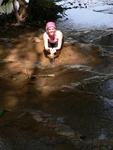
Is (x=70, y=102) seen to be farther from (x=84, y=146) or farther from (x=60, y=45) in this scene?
(x=60, y=45)

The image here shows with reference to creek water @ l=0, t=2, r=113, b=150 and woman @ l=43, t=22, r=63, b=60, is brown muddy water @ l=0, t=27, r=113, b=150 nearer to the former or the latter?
creek water @ l=0, t=2, r=113, b=150

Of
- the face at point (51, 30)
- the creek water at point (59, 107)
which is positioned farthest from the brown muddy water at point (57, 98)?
the face at point (51, 30)

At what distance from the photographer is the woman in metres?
8.95

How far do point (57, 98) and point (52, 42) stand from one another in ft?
8.82

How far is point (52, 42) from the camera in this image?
9.18 m

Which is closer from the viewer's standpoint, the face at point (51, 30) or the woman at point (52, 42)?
the face at point (51, 30)

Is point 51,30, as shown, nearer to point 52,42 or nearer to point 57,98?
point 52,42

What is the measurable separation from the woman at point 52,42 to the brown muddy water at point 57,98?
20 centimetres

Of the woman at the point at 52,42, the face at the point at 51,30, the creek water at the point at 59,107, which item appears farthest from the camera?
the woman at the point at 52,42

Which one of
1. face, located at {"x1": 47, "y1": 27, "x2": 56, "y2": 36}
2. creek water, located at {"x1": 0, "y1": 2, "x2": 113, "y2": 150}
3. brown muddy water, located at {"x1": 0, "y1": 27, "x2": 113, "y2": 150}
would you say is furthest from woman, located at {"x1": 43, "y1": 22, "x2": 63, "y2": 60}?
creek water, located at {"x1": 0, "y1": 2, "x2": 113, "y2": 150}

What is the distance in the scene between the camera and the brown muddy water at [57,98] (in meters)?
5.30

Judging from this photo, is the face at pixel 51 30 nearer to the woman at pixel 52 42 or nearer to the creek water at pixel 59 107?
the woman at pixel 52 42

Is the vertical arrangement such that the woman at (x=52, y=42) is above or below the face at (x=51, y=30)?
below

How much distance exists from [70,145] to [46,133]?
491 mm
